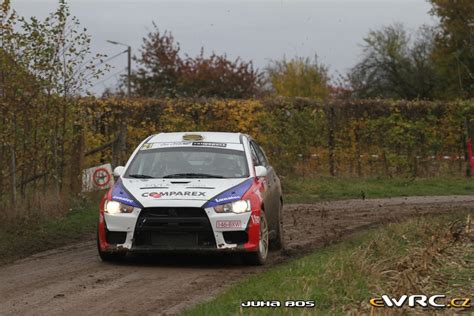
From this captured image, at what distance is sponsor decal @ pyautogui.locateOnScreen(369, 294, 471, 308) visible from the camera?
7.27m

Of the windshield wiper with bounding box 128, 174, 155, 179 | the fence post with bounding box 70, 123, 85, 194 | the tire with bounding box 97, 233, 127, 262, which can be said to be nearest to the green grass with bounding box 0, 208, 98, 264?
the tire with bounding box 97, 233, 127, 262

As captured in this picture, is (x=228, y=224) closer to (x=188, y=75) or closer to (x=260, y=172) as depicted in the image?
(x=260, y=172)

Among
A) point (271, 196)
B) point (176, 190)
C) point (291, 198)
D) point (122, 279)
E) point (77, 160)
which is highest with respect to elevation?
point (77, 160)

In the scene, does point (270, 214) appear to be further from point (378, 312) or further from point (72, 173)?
point (72, 173)

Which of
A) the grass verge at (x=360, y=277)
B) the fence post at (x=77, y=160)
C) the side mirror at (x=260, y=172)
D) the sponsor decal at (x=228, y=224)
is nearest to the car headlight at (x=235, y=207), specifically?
the sponsor decal at (x=228, y=224)

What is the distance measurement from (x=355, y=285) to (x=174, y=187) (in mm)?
3238

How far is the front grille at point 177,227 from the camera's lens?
34.1 feet

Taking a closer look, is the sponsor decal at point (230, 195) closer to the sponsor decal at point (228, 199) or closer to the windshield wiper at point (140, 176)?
the sponsor decal at point (228, 199)

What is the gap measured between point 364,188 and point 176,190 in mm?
13615

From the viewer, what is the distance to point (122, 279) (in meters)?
9.79

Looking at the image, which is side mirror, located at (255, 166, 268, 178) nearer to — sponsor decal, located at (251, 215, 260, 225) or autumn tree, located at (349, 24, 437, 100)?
sponsor decal, located at (251, 215, 260, 225)

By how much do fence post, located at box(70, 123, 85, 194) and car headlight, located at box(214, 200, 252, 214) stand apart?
7559 millimetres

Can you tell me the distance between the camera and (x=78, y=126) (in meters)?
17.7

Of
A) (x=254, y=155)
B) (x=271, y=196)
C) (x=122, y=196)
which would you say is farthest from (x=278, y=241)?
(x=122, y=196)
